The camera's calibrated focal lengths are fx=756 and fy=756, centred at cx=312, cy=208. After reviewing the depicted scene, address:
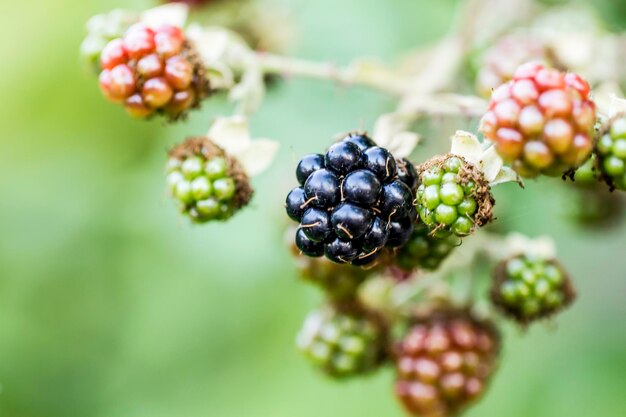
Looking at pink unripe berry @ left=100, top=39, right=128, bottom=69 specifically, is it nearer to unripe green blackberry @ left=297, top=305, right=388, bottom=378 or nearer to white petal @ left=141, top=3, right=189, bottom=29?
white petal @ left=141, top=3, right=189, bottom=29

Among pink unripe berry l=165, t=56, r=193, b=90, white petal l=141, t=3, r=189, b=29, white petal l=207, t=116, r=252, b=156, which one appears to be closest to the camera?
pink unripe berry l=165, t=56, r=193, b=90

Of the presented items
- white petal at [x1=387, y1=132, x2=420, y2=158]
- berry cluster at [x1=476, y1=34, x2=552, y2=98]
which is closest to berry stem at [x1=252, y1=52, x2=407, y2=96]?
berry cluster at [x1=476, y1=34, x2=552, y2=98]

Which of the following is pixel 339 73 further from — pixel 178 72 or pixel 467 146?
pixel 467 146

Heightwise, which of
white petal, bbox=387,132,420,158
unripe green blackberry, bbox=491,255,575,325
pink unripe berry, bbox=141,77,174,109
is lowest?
unripe green blackberry, bbox=491,255,575,325

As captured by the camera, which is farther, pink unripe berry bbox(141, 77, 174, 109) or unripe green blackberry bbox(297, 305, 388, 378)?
unripe green blackberry bbox(297, 305, 388, 378)

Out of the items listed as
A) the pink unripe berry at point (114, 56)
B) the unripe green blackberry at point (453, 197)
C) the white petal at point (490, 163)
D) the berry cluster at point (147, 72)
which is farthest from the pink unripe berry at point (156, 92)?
the white petal at point (490, 163)

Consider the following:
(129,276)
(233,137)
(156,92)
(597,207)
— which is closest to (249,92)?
(233,137)
